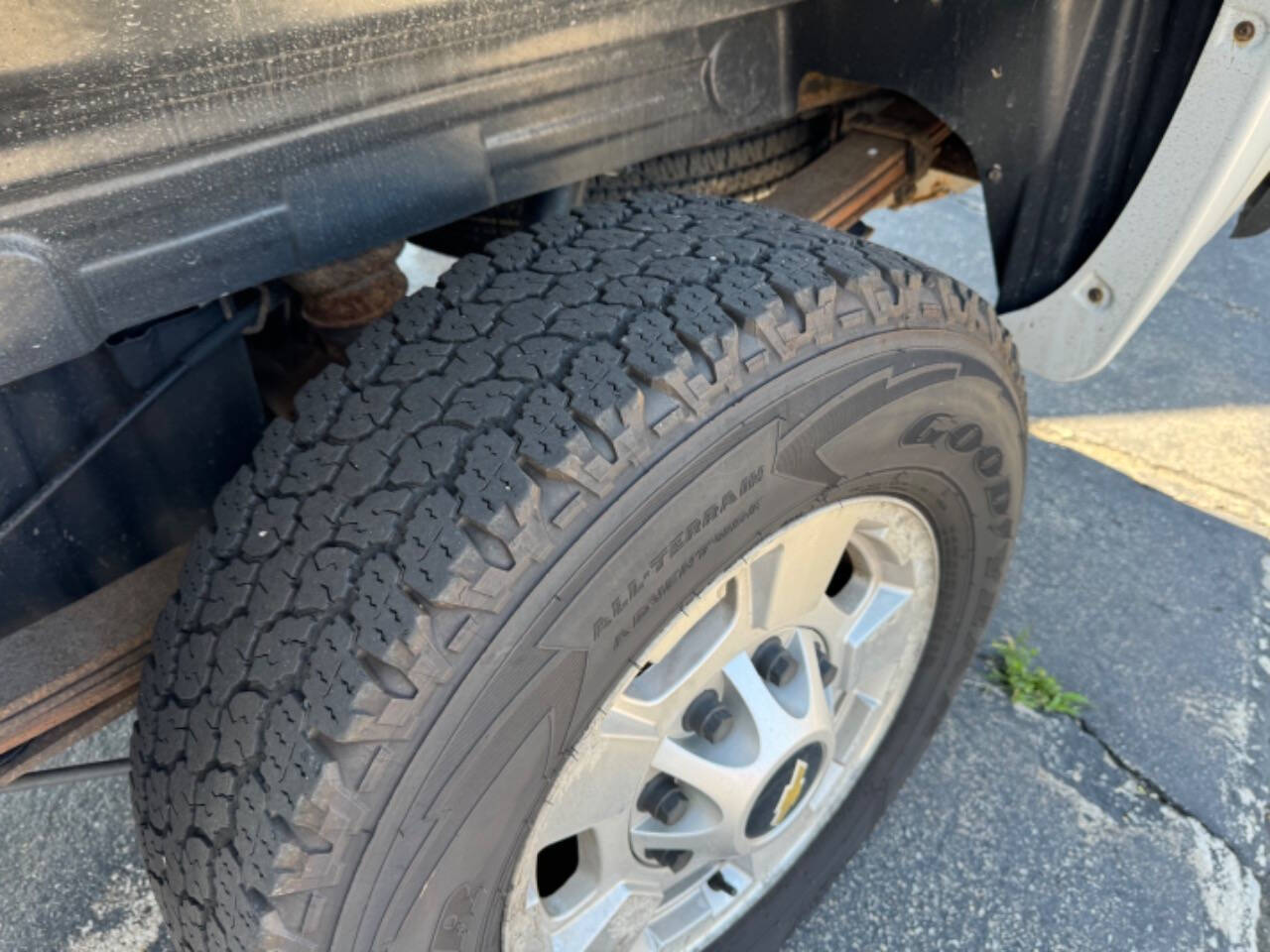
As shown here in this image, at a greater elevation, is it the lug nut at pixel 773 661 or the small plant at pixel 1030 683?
the lug nut at pixel 773 661

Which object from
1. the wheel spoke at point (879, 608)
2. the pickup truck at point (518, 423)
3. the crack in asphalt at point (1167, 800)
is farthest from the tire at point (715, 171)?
the crack in asphalt at point (1167, 800)

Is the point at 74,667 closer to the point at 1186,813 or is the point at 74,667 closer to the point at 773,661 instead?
the point at 773,661

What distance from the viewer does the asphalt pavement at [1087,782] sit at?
195 centimetres

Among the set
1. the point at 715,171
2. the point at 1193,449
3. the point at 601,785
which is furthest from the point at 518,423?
the point at 1193,449

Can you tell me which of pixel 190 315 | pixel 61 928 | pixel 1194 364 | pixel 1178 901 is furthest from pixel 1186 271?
pixel 61 928

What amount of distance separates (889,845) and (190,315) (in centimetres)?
154

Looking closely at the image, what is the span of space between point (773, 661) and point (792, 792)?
0.24m

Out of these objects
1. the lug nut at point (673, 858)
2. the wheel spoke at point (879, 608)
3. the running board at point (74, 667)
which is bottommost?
the lug nut at point (673, 858)

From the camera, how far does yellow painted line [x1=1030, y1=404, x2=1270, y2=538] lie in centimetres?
289

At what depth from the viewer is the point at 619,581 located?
1.12 metres

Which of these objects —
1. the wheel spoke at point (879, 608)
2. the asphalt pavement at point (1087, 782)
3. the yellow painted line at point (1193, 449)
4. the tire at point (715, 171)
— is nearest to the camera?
the wheel spoke at point (879, 608)

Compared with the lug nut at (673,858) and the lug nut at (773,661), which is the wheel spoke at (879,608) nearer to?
the lug nut at (773,661)

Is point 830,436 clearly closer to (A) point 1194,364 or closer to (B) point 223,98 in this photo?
(B) point 223,98

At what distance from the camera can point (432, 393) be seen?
3.79 ft
